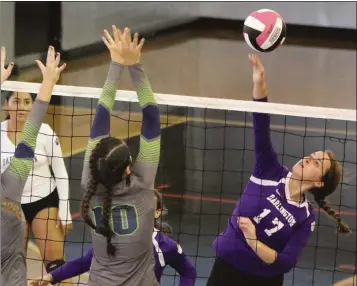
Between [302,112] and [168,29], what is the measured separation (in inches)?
327

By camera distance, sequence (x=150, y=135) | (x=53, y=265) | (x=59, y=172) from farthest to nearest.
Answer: (x=59, y=172), (x=53, y=265), (x=150, y=135)

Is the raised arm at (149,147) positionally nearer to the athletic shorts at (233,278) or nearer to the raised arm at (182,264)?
the raised arm at (182,264)

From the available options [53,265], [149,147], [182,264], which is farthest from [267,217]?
[53,265]

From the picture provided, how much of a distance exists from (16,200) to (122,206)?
18.1 inches

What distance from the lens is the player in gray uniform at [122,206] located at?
292 cm

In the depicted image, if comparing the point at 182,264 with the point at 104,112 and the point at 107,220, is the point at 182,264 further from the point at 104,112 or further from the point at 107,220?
the point at 104,112

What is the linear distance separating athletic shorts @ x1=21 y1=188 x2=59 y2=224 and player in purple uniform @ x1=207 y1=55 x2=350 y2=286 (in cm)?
119

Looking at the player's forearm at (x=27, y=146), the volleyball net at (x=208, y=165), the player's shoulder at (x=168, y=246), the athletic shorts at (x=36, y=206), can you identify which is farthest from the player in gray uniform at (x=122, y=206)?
the athletic shorts at (x=36, y=206)

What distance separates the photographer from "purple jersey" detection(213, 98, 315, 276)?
10.7ft

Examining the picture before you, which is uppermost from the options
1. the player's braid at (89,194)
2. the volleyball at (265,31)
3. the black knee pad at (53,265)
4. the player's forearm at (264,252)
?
the volleyball at (265,31)

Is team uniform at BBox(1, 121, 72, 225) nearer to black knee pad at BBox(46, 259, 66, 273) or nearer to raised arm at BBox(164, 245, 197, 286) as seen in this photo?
black knee pad at BBox(46, 259, 66, 273)

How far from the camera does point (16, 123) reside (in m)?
4.10

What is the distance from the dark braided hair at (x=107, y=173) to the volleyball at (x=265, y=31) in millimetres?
1033

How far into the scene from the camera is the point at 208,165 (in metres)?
6.62
